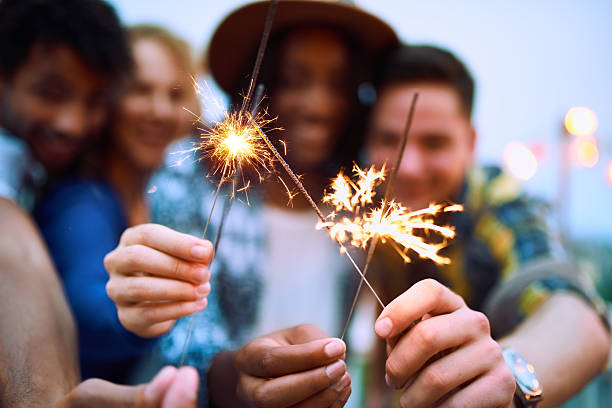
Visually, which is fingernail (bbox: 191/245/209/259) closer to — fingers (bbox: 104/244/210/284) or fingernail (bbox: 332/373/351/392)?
fingers (bbox: 104/244/210/284)

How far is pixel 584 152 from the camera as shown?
1.12 meters

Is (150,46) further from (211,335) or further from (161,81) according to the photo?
(211,335)

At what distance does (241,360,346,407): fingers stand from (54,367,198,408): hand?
0.08 m

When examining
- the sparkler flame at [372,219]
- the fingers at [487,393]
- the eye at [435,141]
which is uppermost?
the eye at [435,141]

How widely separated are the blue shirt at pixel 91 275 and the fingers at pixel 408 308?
0.31 meters

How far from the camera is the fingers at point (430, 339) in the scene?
37 cm

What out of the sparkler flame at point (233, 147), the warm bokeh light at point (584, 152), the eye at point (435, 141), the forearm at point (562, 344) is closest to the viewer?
the sparkler flame at point (233, 147)

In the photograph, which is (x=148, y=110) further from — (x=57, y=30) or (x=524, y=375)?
(x=524, y=375)

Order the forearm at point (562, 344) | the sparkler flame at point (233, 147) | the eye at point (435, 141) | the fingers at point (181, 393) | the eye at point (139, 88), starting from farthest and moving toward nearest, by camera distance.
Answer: the eye at point (139, 88)
the eye at point (435, 141)
the forearm at point (562, 344)
the sparkler flame at point (233, 147)
the fingers at point (181, 393)

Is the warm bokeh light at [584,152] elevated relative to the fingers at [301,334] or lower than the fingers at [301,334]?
elevated

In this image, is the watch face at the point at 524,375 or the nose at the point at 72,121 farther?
the nose at the point at 72,121

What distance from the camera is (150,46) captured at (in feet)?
3.15

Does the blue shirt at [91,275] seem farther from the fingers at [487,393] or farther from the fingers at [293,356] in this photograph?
the fingers at [487,393]

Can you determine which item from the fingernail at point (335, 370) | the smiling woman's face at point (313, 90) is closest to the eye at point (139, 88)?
the smiling woman's face at point (313, 90)
